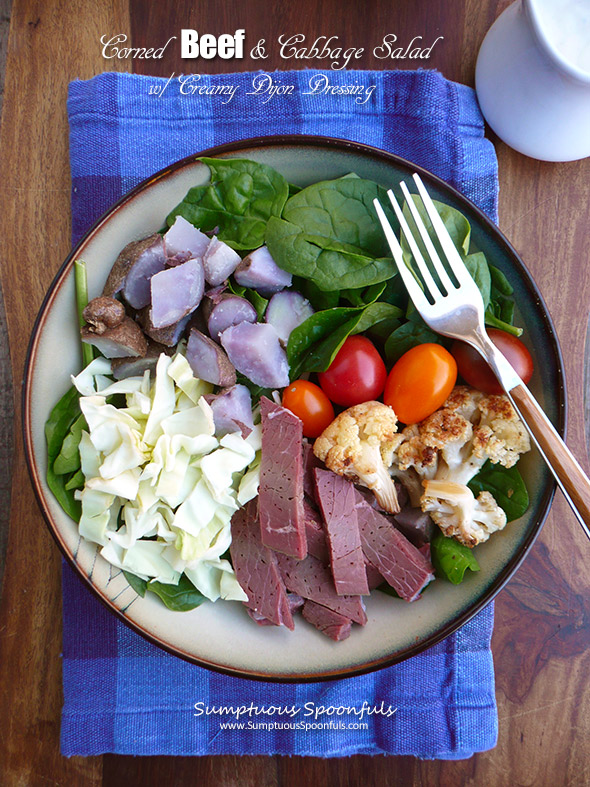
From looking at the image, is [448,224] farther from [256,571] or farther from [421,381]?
[256,571]

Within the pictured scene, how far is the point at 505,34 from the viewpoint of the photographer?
1.37 metres

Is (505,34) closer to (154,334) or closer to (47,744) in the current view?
(154,334)

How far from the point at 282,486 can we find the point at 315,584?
276 millimetres

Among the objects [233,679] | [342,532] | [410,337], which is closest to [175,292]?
[410,337]

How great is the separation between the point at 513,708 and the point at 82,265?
1560 mm

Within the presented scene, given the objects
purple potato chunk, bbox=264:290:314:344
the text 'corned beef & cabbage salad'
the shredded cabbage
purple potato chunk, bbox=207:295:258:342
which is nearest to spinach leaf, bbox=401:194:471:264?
the text 'corned beef & cabbage salad'

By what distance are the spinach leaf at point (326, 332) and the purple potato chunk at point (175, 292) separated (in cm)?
25

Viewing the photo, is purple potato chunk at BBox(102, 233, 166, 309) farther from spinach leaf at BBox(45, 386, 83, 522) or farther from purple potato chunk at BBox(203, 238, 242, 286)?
spinach leaf at BBox(45, 386, 83, 522)

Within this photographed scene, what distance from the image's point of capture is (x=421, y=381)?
4.32 ft

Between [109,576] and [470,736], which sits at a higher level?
[109,576]

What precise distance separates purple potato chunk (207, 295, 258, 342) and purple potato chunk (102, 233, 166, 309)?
0.50ft

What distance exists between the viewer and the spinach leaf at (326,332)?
1358 millimetres

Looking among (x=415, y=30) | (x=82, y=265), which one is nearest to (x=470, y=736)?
(x=82, y=265)

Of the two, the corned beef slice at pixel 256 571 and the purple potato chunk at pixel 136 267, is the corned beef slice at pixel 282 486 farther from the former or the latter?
the purple potato chunk at pixel 136 267
